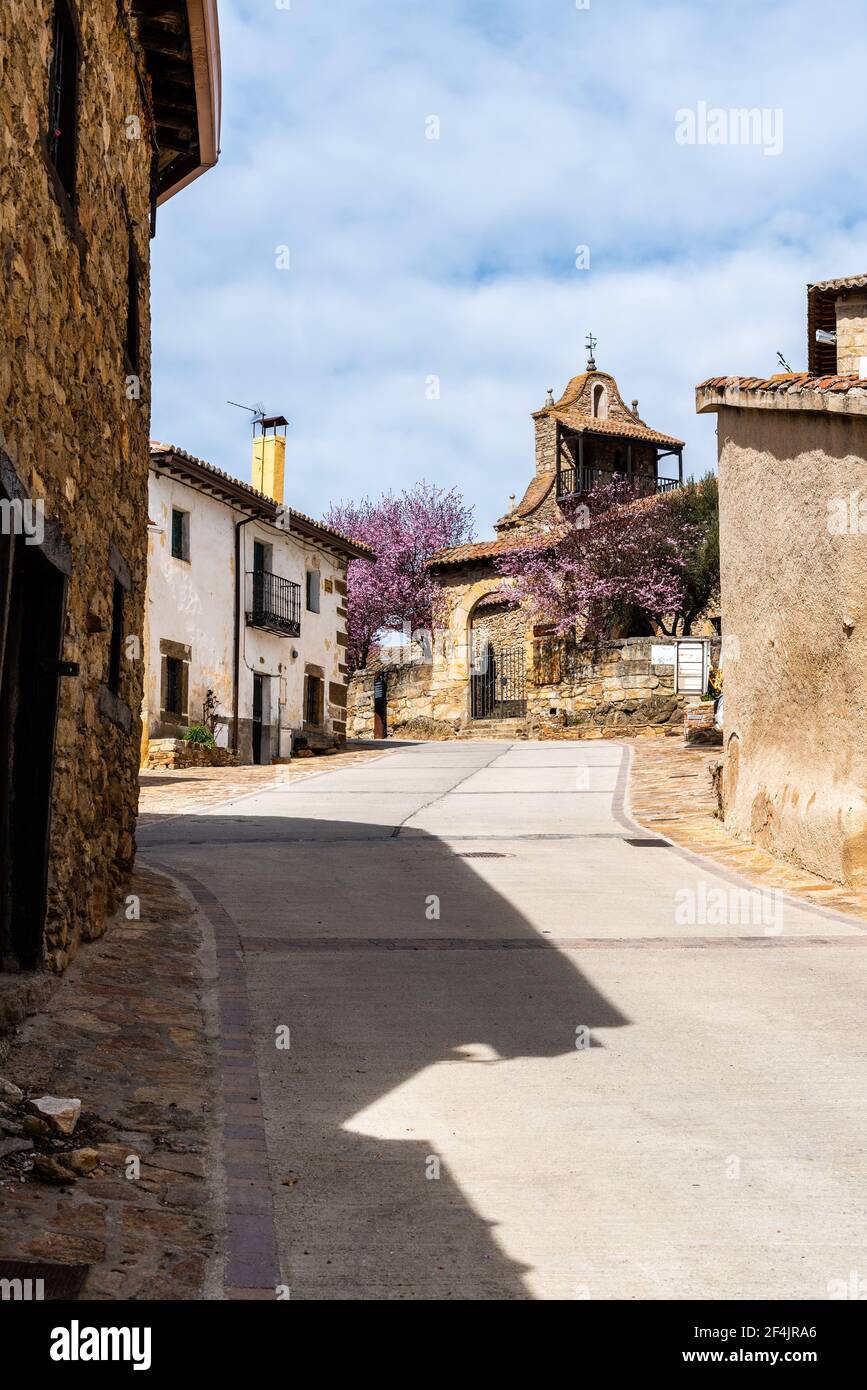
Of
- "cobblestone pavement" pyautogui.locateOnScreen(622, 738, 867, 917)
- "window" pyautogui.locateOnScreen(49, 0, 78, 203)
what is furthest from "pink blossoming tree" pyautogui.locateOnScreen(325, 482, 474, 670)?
"window" pyautogui.locateOnScreen(49, 0, 78, 203)

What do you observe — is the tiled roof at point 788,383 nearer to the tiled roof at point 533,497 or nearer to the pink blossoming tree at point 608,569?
the pink blossoming tree at point 608,569

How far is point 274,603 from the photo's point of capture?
34.2 meters


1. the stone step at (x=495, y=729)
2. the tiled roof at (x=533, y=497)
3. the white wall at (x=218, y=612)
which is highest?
the tiled roof at (x=533, y=497)

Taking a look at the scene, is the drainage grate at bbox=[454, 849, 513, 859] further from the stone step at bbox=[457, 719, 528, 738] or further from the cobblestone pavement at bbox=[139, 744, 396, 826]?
the stone step at bbox=[457, 719, 528, 738]

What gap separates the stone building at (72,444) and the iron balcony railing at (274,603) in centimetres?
2273

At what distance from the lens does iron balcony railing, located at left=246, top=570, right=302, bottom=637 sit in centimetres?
3312

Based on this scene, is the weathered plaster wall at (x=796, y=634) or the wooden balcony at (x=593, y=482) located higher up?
the wooden balcony at (x=593, y=482)

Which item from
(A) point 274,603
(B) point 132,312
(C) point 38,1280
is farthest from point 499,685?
(C) point 38,1280

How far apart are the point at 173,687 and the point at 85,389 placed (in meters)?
22.8

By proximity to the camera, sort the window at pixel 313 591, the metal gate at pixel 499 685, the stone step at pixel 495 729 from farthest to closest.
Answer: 1. the metal gate at pixel 499 685
2. the stone step at pixel 495 729
3. the window at pixel 313 591

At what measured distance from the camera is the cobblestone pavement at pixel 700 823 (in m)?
11.4

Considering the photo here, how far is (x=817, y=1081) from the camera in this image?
6.12m

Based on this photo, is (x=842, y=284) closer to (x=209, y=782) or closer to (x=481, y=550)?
(x=209, y=782)

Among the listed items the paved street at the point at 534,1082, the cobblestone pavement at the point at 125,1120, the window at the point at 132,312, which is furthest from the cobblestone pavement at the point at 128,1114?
the window at the point at 132,312
